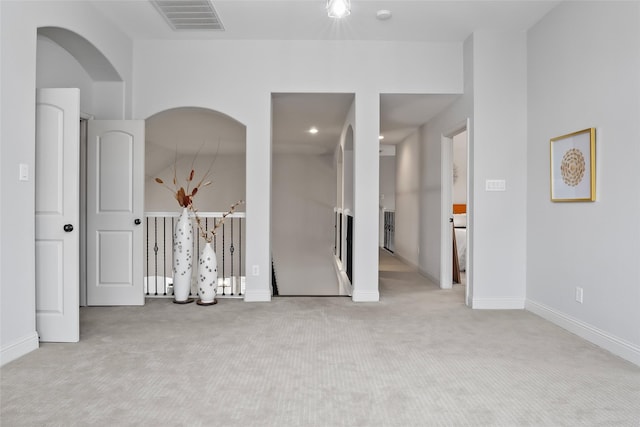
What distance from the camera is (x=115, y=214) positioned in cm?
432

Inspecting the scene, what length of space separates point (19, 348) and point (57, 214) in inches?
36.4

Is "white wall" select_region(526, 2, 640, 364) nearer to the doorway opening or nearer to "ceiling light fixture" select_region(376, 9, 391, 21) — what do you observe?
"ceiling light fixture" select_region(376, 9, 391, 21)

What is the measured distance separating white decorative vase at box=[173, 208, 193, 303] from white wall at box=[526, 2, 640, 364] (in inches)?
137

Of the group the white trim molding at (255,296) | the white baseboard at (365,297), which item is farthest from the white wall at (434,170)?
the white trim molding at (255,296)

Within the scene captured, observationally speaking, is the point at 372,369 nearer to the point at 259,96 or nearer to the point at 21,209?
the point at 21,209

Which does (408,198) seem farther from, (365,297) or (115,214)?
(115,214)

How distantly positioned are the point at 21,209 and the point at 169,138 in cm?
521

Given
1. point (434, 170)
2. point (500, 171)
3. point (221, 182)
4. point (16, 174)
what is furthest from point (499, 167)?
point (221, 182)

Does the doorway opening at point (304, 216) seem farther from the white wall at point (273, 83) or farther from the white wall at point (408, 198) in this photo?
the white wall at point (273, 83)

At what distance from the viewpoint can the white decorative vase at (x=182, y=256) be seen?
4.41 metres

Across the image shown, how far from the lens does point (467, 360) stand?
2.78 m

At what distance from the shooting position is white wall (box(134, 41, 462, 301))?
4562mm

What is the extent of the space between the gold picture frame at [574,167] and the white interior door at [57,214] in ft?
12.4

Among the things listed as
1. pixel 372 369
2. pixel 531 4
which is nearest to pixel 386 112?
pixel 531 4
